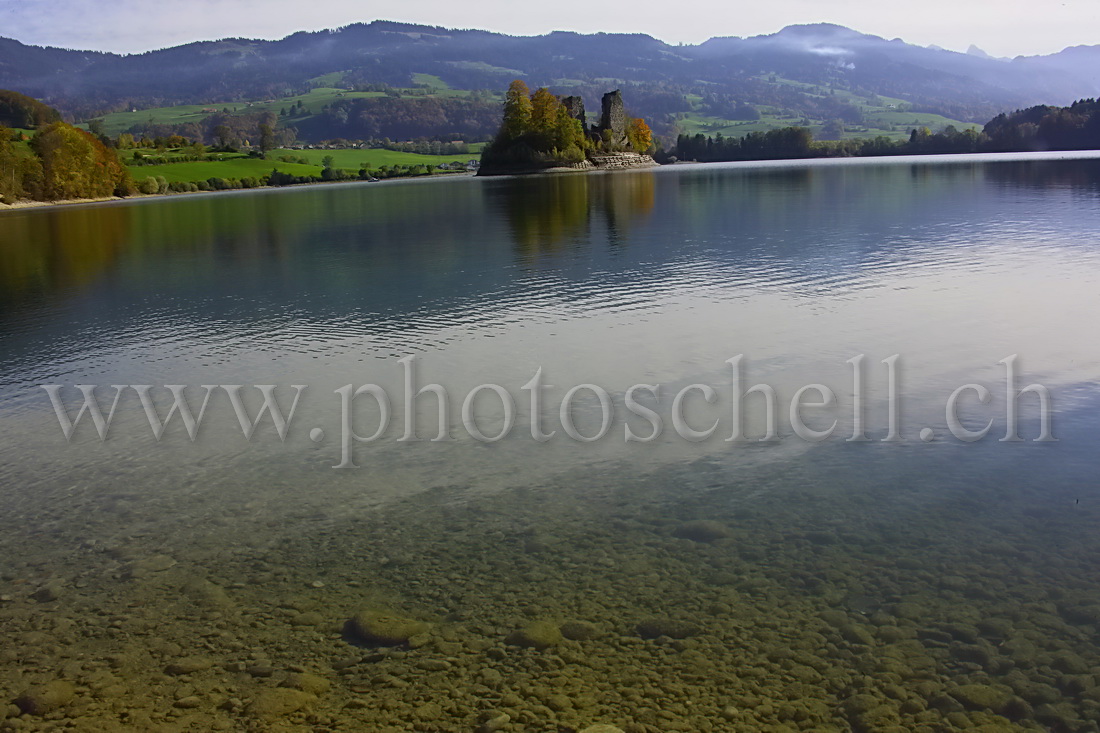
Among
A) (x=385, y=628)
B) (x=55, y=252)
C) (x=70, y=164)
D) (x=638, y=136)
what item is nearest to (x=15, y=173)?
(x=70, y=164)

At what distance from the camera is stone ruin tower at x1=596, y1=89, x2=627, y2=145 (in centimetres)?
16800

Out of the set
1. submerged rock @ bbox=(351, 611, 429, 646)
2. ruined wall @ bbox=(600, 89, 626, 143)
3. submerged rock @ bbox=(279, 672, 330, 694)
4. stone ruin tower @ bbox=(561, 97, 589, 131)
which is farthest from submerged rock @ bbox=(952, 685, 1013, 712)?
ruined wall @ bbox=(600, 89, 626, 143)

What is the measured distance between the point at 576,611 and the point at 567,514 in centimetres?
194

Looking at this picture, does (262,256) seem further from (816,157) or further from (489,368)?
(816,157)

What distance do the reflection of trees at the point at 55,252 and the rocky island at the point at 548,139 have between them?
95280 mm

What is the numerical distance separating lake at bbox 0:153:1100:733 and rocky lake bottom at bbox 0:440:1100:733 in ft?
0.10

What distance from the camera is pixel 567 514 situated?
29.1ft

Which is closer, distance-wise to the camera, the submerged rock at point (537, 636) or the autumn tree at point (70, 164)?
the submerged rock at point (537, 636)

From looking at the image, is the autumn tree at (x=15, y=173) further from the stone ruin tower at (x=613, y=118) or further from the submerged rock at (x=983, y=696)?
the submerged rock at (x=983, y=696)

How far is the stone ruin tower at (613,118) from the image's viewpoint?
551 feet

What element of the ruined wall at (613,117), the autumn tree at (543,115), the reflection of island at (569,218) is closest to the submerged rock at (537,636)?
the reflection of island at (569,218)

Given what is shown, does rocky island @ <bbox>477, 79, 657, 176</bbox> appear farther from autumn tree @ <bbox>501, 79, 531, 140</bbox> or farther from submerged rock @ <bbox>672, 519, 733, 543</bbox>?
submerged rock @ <bbox>672, 519, 733, 543</bbox>

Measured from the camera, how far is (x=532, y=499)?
30.4 feet

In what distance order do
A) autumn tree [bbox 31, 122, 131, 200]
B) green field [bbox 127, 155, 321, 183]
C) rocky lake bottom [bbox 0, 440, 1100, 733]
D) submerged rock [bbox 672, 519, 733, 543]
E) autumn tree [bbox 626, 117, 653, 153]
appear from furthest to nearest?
autumn tree [bbox 626, 117, 653, 153] → green field [bbox 127, 155, 321, 183] → autumn tree [bbox 31, 122, 131, 200] → submerged rock [bbox 672, 519, 733, 543] → rocky lake bottom [bbox 0, 440, 1100, 733]
